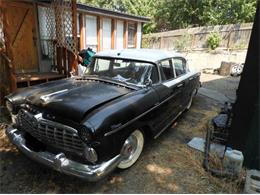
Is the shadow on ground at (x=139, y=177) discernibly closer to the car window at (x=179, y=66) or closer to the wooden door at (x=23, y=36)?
the car window at (x=179, y=66)

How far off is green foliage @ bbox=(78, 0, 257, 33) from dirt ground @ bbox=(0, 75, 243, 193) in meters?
21.3

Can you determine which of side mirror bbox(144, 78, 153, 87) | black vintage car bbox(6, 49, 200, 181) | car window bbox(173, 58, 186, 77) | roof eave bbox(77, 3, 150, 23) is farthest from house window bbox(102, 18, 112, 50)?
side mirror bbox(144, 78, 153, 87)

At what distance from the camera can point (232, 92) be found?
818cm

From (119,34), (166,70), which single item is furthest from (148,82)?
(119,34)

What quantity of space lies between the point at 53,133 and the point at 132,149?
1224 mm

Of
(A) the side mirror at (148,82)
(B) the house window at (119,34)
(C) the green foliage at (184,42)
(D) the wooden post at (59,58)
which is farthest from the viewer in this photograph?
(C) the green foliage at (184,42)

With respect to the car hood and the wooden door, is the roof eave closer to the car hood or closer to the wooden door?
the wooden door

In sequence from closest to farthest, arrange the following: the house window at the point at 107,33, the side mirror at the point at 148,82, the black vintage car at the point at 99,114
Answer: the black vintage car at the point at 99,114 → the side mirror at the point at 148,82 → the house window at the point at 107,33

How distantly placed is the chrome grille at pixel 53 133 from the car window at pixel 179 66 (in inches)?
115

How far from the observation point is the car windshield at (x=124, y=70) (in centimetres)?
376

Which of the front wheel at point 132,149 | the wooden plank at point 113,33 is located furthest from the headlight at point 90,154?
the wooden plank at point 113,33

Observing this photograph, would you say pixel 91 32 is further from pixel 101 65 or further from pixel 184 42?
Result: pixel 184 42

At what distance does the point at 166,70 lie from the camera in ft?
14.1

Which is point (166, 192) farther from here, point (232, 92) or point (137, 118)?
point (232, 92)
